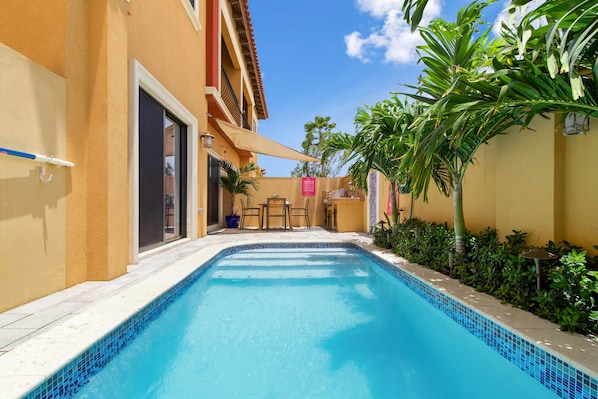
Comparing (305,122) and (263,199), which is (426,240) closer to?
(263,199)

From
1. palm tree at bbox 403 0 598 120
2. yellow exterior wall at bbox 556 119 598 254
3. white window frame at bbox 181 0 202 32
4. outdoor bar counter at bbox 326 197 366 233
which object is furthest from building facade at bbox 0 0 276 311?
outdoor bar counter at bbox 326 197 366 233

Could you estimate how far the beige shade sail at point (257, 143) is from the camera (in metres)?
9.40

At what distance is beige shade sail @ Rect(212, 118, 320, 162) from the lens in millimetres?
9398

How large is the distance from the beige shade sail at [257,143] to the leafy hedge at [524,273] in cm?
573

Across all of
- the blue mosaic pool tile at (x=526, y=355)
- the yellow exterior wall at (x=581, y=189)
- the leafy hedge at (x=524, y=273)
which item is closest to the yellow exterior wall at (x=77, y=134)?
the blue mosaic pool tile at (x=526, y=355)

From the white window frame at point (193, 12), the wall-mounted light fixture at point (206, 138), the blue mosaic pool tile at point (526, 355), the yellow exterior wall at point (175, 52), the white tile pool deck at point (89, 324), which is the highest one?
the white window frame at point (193, 12)

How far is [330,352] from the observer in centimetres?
274

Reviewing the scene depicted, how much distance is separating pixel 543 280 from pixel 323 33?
1470cm

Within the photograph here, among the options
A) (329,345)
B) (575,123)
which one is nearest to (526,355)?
(329,345)

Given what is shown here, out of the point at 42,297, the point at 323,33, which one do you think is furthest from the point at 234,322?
the point at 323,33

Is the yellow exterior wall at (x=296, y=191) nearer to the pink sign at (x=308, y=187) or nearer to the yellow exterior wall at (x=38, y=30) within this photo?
the pink sign at (x=308, y=187)

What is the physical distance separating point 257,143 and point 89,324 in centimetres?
773

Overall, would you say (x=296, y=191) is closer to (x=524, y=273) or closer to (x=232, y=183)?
(x=232, y=183)

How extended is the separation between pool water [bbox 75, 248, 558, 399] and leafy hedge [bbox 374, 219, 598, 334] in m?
0.60
